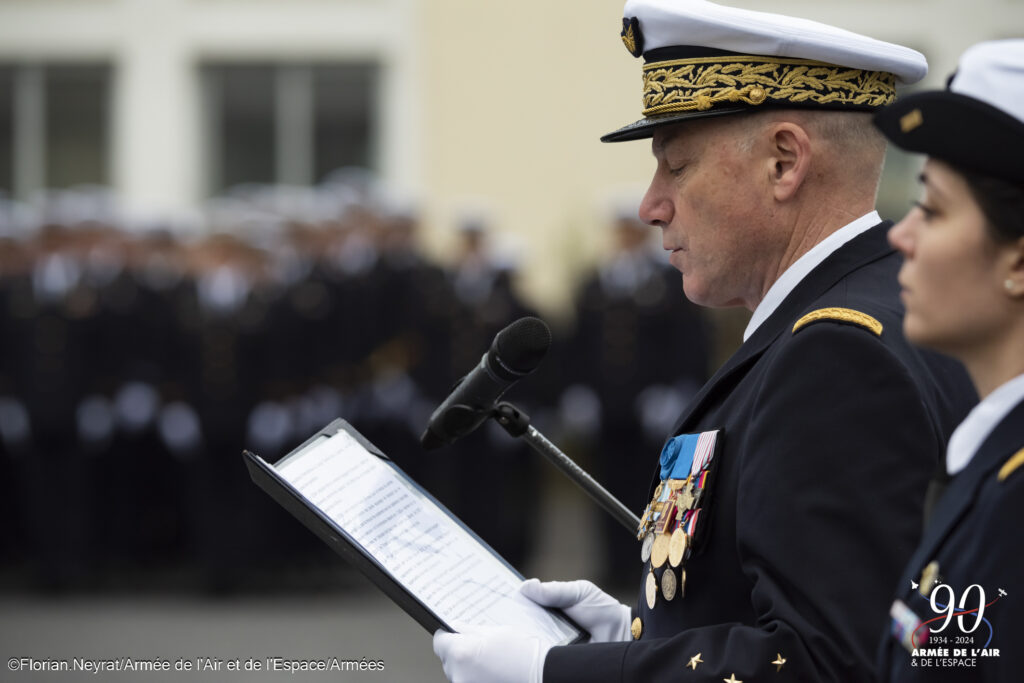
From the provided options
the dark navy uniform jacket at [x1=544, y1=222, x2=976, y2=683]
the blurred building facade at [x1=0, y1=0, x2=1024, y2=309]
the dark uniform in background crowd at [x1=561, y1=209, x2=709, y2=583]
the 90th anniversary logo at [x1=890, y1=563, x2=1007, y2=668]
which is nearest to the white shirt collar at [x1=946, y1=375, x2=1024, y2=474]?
the 90th anniversary logo at [x1=890, y1=563, x2=1007, y2=668]

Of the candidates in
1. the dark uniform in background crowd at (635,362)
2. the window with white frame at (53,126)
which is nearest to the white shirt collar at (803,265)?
the dark uniform in background crowd at (635,362)

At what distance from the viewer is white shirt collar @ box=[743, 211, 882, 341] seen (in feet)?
7.81

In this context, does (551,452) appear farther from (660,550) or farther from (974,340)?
(974,340)

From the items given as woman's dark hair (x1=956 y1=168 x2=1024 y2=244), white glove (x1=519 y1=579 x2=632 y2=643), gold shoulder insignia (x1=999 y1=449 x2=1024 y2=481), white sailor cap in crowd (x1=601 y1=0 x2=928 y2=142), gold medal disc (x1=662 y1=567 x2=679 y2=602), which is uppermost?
white sailor cap in crowd (x1=601 y1=0 x2=928 y2=142)

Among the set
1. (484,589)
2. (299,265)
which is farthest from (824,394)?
(299,265)

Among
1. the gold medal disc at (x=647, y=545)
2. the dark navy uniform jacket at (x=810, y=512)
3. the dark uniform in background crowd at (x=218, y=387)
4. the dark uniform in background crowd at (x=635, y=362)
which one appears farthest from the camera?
the dark uniform in background crowd at (x=218, y=387)

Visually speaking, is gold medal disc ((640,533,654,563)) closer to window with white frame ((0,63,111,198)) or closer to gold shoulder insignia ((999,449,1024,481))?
gold shoulder insignia ((999,449,1024,481))

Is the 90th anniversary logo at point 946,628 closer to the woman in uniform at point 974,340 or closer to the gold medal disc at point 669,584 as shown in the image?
the woman in uniform at point 974,340

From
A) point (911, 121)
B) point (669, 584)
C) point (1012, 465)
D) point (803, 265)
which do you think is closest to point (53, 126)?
point (803, 265)

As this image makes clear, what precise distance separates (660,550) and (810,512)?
0.34 metres

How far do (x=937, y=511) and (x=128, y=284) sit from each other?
8.05m

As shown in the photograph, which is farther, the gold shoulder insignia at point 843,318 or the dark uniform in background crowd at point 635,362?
the dark uniform in background crowd at point 635,362

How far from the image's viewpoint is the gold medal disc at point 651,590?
7.51 ft

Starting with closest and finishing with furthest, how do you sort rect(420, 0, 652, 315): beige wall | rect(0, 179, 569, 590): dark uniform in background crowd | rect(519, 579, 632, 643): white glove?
rect(519, 579, 632, 643): white glove
rect(0, 179, 569, 590): dark uniform in background crowd
rect(420, 0, 652, 315): beige wall
